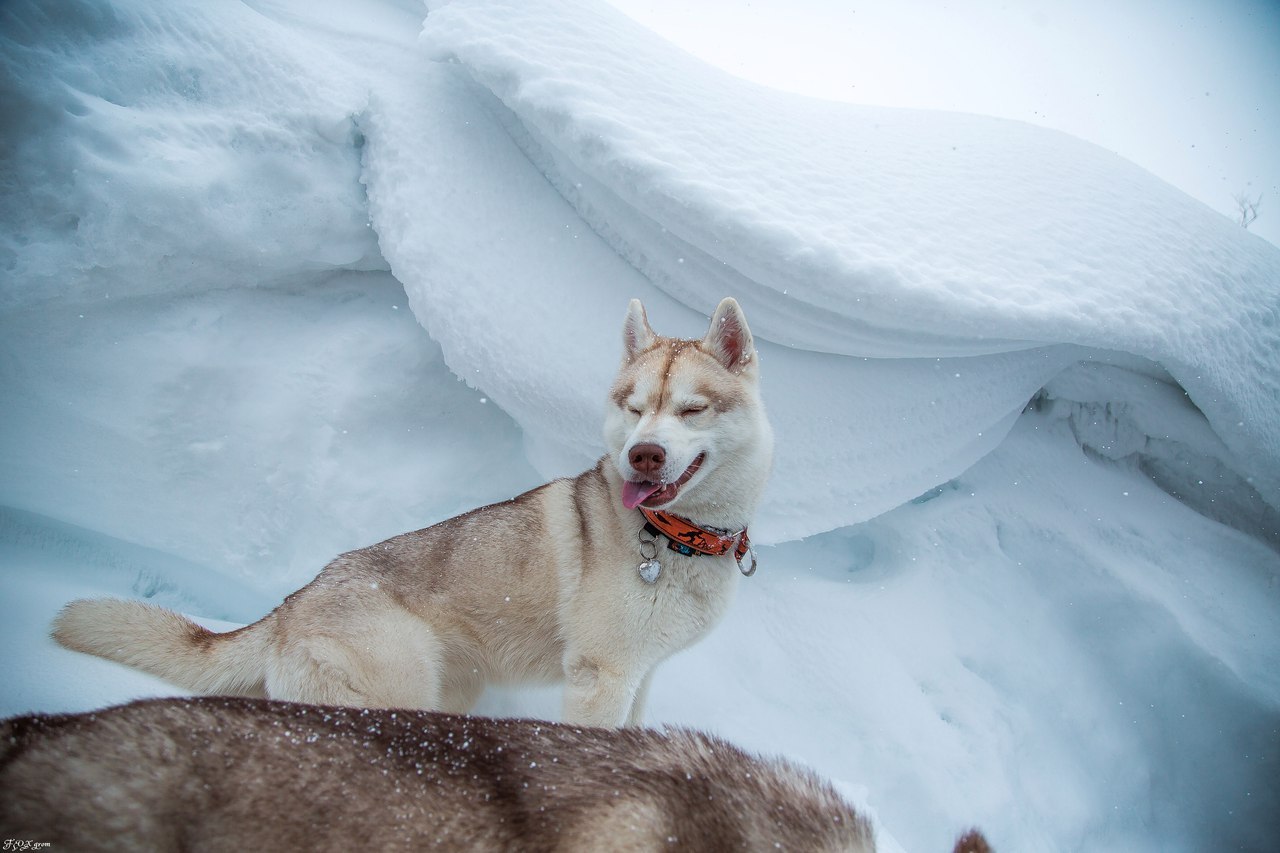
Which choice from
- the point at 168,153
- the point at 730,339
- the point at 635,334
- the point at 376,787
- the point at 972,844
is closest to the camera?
the point at 376,787

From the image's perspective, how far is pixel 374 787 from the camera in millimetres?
937

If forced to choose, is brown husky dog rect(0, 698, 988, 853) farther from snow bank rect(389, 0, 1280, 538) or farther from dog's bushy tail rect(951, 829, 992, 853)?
snow bank rect(389, 0, 1280, 538)

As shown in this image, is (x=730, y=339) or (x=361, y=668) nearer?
(x=361, y=668)

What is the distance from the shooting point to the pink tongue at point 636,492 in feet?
6.47

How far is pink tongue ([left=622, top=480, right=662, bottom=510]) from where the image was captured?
1.97m

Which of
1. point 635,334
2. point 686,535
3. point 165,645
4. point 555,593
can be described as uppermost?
point 635,334

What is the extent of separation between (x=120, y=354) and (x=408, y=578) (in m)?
2.10

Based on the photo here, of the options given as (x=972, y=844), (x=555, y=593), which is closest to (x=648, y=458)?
(x=555, y=593)

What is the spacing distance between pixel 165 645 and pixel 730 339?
229 cm

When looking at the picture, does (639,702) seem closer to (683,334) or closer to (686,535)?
(686,535)

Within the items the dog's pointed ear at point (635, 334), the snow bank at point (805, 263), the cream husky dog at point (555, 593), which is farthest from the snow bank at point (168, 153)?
the dog's pointed ear at point (635, 334)

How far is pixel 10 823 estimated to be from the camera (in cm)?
77

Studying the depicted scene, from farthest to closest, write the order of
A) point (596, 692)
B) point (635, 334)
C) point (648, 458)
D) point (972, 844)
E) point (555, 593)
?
point (635, 334), point (555, 593), point (596, 692), point (648, 458), point (972, 844)

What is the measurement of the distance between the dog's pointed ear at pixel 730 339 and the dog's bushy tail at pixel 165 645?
1921 mm
